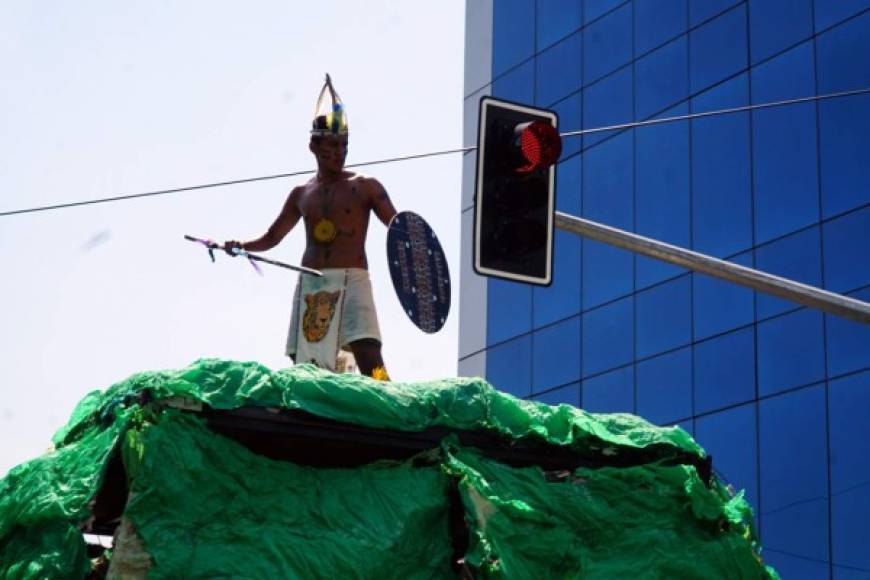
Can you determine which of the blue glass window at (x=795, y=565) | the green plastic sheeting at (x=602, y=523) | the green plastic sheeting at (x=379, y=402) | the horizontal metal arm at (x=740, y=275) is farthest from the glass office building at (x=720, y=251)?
the horizontal metal arm at (x=740, y=275)

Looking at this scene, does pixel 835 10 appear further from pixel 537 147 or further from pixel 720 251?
pixel 537 147

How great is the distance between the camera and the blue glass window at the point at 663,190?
86.5 feet

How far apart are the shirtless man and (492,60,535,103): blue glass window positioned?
16882 mm

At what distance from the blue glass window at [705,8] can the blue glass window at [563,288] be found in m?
3.43

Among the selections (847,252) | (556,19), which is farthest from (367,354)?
(556,19)

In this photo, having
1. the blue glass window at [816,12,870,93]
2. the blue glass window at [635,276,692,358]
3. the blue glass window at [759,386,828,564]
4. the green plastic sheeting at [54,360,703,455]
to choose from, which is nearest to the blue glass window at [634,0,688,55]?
the blue glass window at [816,12,870,93]

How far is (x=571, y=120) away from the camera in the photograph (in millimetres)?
28781

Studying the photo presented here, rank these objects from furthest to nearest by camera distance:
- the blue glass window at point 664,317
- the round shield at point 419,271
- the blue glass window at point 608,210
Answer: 1. the blue glass window at point 608,210
2. the blue glass window at point 664,317
3. the round shield at point 419,271

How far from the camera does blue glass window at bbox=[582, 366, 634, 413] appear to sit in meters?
26.5

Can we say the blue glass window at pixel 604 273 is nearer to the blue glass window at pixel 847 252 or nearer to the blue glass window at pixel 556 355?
the blue glass window at pixel 556 355

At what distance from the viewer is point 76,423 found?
38.9 feet

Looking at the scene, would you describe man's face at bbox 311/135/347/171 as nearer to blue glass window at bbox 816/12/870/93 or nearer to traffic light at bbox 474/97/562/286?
traffic light at bbox 474/97/562/286

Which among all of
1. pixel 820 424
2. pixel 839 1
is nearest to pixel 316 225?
pixel 820 424

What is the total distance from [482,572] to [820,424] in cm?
1283
